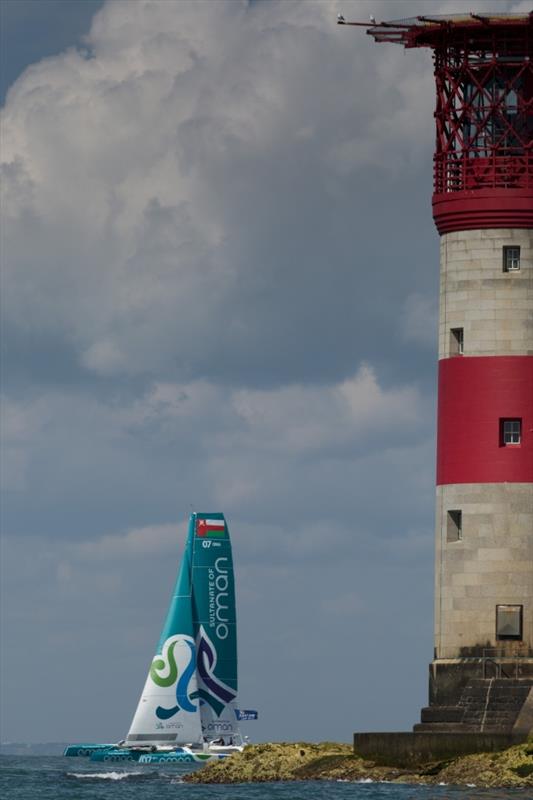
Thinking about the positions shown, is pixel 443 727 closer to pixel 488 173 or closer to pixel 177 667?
pixel 488 173

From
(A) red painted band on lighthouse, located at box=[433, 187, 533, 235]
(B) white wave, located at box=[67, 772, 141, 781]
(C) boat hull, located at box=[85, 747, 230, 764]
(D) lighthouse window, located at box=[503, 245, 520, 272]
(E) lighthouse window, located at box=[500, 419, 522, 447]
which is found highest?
(A) red painted band on lighthouse, located at box=[433, 187, 533, 235]

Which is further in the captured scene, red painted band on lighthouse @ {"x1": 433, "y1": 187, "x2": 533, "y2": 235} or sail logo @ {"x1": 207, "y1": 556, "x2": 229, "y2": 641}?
sail logo @ {"x1": 207, "y1": 556, "x2": 229, "y2": 641}

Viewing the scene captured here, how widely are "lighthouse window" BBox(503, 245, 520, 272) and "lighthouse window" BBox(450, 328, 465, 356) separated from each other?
237 centimetres

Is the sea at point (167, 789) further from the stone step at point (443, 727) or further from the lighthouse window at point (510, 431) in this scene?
the lighthouse window at point (510, 431)

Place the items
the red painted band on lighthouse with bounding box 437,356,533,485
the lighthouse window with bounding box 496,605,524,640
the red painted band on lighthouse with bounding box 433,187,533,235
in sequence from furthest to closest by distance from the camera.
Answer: the red painted band on lighthouse with bounding box 433,187,533,235 < the red painted band on lighthouse with bounding box 437,356,533,485 < the lighthouse window with bounding box 496,605,524,640

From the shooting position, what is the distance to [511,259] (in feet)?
249

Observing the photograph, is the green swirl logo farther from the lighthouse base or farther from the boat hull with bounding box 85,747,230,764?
the lighthouse base

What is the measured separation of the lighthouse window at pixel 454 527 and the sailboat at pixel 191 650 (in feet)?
98.9

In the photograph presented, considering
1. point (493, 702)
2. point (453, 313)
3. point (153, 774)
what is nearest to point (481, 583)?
point (493, 702)

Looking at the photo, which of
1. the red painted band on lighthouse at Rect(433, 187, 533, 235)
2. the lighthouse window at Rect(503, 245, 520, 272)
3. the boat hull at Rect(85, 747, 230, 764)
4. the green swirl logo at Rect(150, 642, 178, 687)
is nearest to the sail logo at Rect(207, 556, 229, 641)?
the green swirl logo at Rect(150, 642, 178, 687)

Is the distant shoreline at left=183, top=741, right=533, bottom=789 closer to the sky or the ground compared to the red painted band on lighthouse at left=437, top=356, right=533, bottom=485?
closer to the ground

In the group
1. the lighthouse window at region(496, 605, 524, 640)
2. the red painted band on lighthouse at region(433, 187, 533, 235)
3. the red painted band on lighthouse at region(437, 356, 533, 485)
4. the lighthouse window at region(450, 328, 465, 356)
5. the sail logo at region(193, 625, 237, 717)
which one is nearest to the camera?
the lighthouse window at region(496, 605, 524, 640)

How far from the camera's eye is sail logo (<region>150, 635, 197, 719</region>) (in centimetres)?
10494

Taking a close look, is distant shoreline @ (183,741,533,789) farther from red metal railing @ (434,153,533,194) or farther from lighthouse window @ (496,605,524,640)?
red metal railing @ (434,153,533,194)
